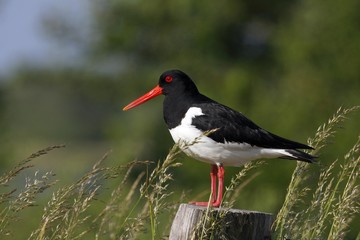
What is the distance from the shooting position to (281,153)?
6078 mm

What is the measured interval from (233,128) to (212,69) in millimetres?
23129

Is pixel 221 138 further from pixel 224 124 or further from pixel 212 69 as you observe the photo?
pixel 212 69

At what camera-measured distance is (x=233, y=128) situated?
6094 millimetres

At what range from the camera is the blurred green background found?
20016 mm

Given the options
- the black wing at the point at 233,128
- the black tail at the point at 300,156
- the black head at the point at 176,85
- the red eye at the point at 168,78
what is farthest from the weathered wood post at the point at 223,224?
the red eye at the point at 168,78

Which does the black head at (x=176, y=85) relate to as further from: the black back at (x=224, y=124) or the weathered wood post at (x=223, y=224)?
the weathered wood post at (x=223, y=224)

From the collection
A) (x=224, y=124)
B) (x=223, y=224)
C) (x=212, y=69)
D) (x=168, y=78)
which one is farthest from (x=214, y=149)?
(x=212, y=69)

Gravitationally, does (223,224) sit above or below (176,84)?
below

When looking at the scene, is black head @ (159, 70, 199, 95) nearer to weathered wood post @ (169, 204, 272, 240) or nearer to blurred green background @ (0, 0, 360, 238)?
weathered wood post @ (169, 204, 272, 240)

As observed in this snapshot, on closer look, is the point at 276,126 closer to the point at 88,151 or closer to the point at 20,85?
the point at 20,85

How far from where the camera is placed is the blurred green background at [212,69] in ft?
65.7

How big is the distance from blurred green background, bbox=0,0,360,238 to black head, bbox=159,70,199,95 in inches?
291

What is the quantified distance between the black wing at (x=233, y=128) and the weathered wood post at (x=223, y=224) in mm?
1700

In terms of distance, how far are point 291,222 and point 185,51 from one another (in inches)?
1021
